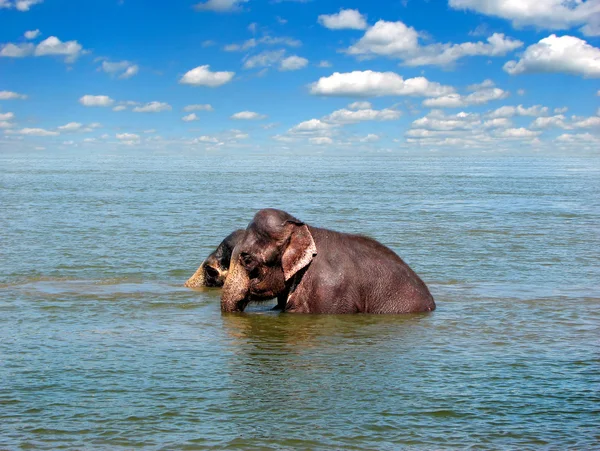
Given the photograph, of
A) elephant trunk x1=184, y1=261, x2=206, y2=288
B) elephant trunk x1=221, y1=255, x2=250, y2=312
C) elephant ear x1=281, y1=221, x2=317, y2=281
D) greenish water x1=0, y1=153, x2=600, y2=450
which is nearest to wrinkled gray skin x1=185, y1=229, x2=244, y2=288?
elephant trunk x1=184, y1=261, x2=206, y2=288

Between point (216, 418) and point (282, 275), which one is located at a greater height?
point (282, 275)

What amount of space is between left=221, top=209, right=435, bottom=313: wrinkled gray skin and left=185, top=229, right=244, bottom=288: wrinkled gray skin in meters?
2.70

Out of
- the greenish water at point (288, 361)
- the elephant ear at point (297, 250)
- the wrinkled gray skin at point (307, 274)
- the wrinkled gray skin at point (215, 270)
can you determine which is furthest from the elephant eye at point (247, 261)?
the wrinkled gray skin at point (215, 270)

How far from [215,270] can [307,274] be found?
3.59 m

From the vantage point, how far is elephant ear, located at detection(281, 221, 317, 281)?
13.0 meters

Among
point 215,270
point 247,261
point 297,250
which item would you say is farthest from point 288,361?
point 215,270

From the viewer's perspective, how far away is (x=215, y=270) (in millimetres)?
16328

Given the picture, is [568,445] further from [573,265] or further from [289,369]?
[573,265]

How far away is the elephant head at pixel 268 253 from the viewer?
13125 mm

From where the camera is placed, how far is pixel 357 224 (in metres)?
30.9

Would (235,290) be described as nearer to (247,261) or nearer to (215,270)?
(247,261)

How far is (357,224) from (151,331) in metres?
19.5

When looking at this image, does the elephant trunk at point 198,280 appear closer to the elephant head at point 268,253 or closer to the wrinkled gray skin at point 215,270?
the wrinkled gray skin at point 215,270

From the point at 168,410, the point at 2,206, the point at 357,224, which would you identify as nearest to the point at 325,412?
the point at 168,410
